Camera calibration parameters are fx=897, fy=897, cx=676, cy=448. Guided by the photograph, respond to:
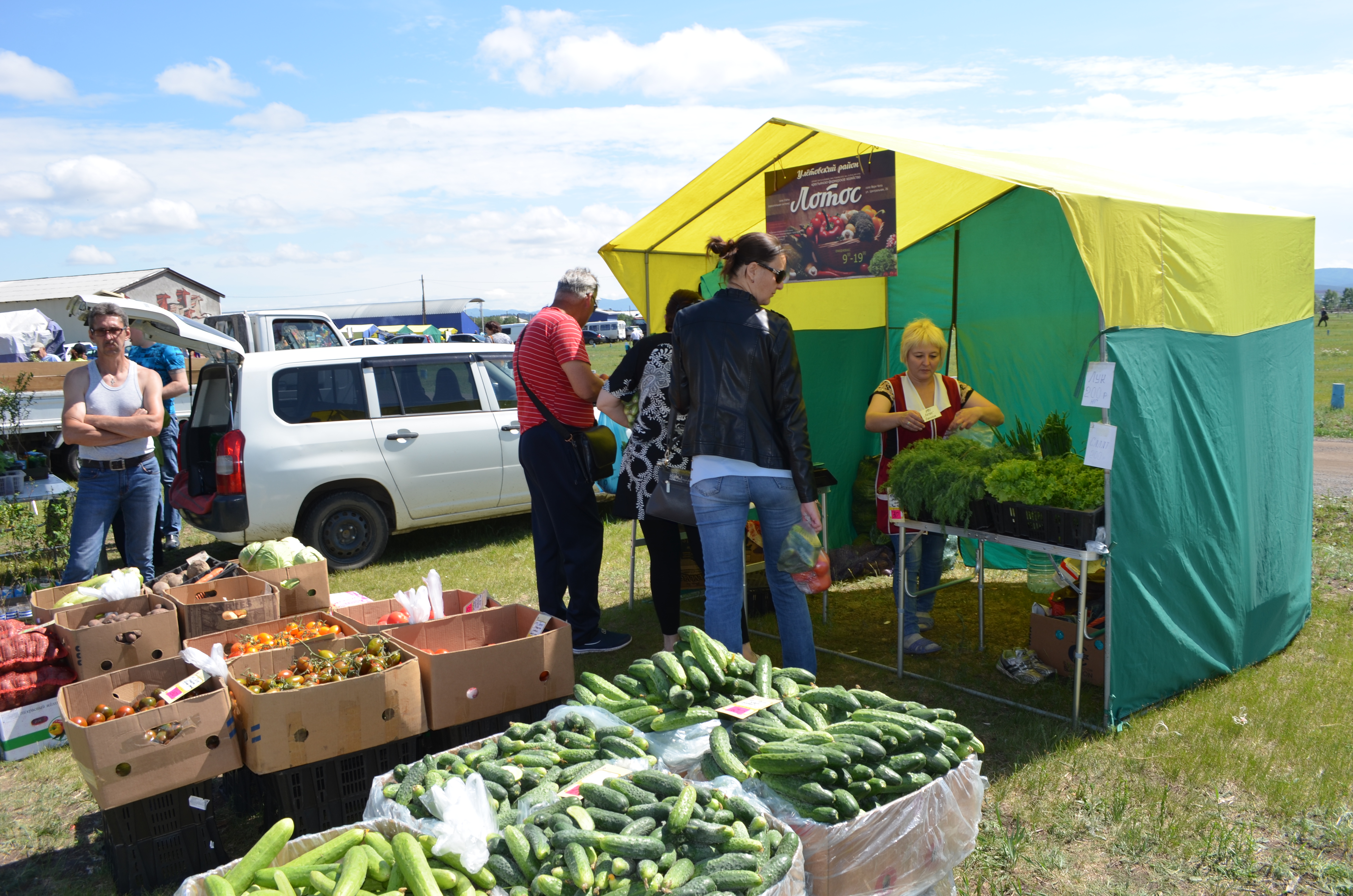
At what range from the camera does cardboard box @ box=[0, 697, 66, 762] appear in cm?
416

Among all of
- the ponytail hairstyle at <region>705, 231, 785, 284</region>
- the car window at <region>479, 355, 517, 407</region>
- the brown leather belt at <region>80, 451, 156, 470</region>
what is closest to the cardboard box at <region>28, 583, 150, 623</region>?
the brown leather belt at <region>80, 451, 156, 470</region>

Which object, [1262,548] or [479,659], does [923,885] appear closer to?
[479,659]

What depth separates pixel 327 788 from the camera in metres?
3.29

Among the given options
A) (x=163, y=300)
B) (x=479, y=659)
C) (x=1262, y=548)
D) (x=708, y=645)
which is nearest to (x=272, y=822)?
(x=479, y=659)

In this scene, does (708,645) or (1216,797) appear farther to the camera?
(1216,797)

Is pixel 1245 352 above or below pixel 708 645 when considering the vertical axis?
above

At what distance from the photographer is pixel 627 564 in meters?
7.59

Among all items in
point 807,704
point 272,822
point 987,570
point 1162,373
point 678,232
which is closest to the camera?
point 807,704

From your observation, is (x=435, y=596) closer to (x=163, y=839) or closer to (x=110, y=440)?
(x=163, y=839)

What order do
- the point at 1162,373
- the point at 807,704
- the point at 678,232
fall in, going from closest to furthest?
the point at 807,704 < the point at 1162,373 < the point at 678,232

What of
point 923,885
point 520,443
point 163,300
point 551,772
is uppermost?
point 163,300

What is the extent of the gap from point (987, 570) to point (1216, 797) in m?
3.62

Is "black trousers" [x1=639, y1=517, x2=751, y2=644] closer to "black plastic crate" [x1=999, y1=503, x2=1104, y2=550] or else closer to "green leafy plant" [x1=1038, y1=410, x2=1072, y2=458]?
"black plastic crate" [x1=999, y1=503, x2=1104, y2=550]

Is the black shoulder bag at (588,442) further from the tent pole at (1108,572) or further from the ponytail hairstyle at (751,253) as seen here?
the tent pole at (1108,572)
